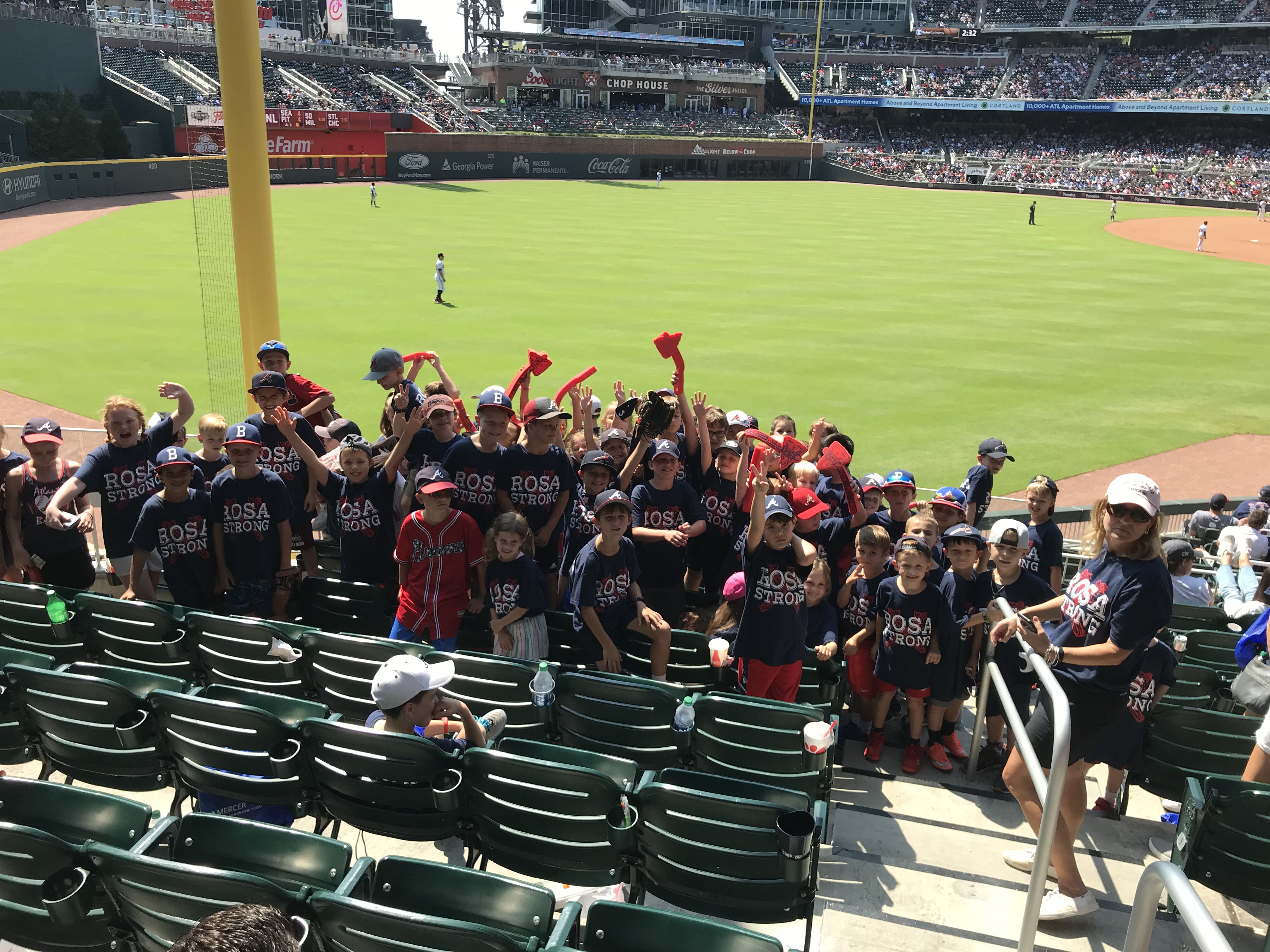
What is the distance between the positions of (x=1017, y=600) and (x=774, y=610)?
5.36 feet

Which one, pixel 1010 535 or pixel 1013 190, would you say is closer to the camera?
pixel 1010 535

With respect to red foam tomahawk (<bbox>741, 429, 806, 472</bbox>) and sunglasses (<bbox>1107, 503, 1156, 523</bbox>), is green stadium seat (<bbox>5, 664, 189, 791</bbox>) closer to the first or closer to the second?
red foam tomahawk (<bbox>741, 429, 806, 472</bbox>)

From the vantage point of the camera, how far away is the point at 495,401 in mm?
6980

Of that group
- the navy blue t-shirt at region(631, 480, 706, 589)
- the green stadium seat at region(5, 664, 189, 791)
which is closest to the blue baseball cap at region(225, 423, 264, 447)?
the green stadium seat at region(5, 664, 189, 791)

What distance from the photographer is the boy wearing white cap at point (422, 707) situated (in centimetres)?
426

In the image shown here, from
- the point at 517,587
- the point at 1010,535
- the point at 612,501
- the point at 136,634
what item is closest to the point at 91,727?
the point at 136,634

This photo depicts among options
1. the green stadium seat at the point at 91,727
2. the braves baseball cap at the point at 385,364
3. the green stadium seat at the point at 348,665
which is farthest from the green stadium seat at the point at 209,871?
the braves baseball cap at the point at 385,364

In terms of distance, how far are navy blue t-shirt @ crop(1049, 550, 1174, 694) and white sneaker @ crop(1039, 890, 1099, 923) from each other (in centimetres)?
100

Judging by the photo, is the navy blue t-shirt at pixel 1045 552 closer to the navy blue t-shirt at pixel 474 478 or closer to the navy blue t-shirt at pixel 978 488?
the navy blue t-shirt at pixel 978 488

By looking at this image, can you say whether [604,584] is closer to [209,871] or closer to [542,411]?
[542,411]

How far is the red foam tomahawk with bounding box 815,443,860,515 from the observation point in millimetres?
7234

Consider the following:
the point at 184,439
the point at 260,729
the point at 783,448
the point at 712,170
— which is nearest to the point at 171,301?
the point at 184,439

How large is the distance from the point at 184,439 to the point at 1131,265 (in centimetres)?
3485

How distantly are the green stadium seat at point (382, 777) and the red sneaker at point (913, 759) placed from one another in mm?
3092
